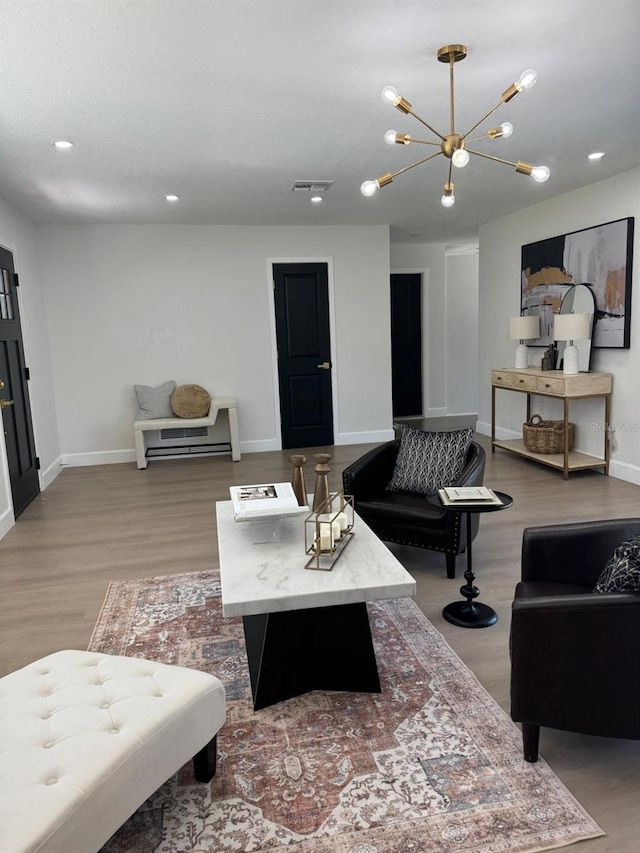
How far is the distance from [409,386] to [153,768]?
801cm

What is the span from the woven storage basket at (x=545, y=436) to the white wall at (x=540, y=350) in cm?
26

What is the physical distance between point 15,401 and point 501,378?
473 cm

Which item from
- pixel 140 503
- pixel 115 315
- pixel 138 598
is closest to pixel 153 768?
pixel 138 598

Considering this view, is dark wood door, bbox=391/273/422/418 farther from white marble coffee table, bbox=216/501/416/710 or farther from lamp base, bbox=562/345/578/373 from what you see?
white marble coffee table, bbox=216/501/416/710

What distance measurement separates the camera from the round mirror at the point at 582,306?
5355mm

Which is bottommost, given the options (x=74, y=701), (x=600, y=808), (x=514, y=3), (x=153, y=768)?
(x=600, y=808)

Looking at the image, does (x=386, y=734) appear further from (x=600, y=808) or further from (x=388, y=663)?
(x=600, y=808)

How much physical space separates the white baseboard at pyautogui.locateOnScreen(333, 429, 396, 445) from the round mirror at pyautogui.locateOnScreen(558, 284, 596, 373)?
2.45 m

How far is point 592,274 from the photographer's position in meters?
5.33

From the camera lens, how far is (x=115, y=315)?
255 inches

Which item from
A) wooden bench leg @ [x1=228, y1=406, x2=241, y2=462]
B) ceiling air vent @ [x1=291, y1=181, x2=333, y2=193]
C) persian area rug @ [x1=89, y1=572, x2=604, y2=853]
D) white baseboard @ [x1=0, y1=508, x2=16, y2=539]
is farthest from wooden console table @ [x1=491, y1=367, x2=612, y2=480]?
white baseboard @ [x1=0, y1=508, x2=16, y2=539]

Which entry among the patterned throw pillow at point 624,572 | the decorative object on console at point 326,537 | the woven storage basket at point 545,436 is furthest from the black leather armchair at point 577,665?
the woven storage basket at point 545,436

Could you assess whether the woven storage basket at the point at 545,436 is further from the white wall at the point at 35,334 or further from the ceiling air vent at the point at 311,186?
the white wall at the point at 35,334

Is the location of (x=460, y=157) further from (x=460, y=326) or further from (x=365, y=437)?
(x=460, y=326)
